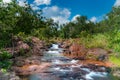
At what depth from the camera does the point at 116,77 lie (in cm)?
2073

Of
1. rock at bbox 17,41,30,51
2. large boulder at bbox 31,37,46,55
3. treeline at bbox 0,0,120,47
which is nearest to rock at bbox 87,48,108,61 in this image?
large boulder at bbox 31,37,46,55

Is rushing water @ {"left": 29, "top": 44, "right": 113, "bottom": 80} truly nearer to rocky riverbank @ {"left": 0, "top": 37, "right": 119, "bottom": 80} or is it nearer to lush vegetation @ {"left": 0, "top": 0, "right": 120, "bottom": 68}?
rocky riverbank @ {"left": 0, "top": 37, "right": 119, "bottom": 80}

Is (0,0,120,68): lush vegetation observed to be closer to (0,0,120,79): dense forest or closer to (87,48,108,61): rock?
(0,0,120,79): dense forest

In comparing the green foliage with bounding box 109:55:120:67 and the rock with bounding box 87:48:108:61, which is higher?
the rock with bounding box 87:48:108:61

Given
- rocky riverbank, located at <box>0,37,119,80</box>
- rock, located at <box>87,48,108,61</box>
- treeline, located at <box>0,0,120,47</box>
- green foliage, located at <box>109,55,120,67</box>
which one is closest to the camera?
rocky riverbank, located at <box>0,37,119,80</box>

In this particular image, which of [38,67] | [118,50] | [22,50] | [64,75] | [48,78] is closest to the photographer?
[48,78]

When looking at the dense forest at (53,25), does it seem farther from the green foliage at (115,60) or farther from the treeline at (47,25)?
the green foliage at (115,60)

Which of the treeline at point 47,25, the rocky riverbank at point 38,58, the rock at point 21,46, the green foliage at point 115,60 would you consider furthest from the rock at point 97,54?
the treeline at point 47,25

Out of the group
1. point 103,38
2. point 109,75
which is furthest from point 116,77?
point 103,38

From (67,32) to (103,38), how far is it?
136 ft

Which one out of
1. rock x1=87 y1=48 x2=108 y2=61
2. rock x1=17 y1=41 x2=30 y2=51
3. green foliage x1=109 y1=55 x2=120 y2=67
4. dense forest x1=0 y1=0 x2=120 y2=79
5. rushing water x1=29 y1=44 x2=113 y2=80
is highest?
dense forest x1=0 y1=0 x2=120 y2=79

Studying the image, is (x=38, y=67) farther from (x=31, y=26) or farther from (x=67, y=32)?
(x=67, y=32)

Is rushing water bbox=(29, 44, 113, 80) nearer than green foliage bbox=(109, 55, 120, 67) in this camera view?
Yes

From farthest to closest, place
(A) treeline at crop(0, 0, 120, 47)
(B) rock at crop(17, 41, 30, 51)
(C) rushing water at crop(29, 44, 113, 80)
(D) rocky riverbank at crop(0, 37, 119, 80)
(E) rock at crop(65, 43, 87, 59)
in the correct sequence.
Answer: (A) treeline at crop(0, 0, 120, 47) → (B) rock at crop(17, 41, 30, 51) → (E) rock at crop(65, 43, 87, 59) → (D) rocky riverbank at crop(0, 37, 119, 80) → (C) rushing water at crop(29, 44, 113, 80)
